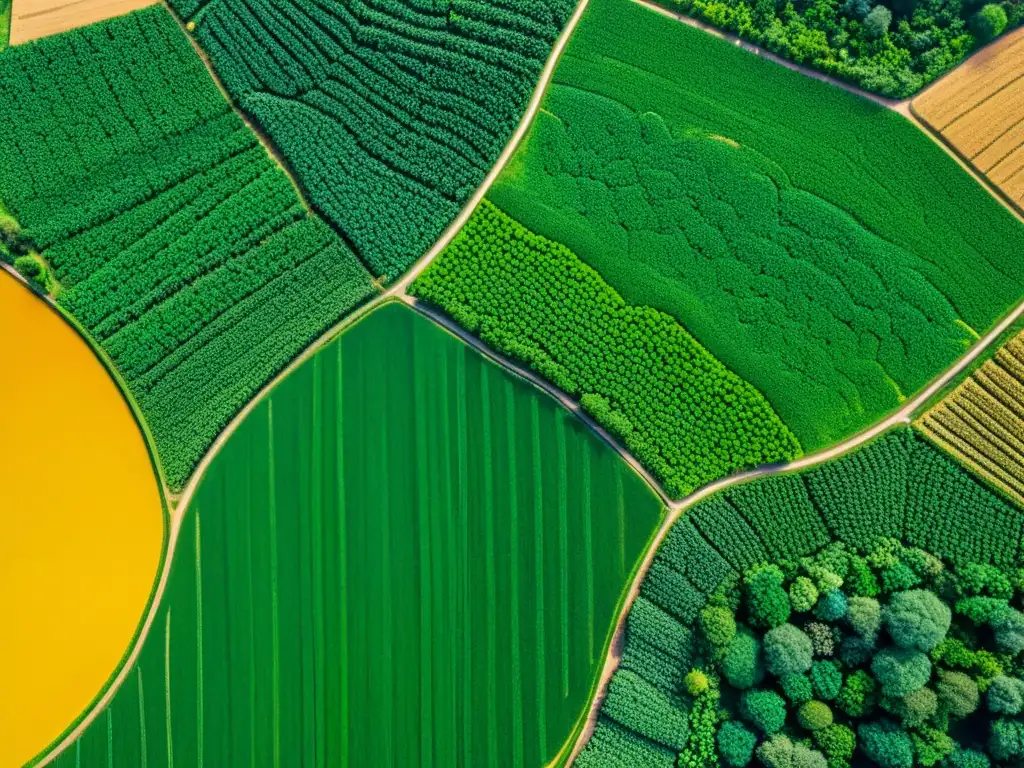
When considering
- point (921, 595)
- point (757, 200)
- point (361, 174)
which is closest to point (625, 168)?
point (757, 200)

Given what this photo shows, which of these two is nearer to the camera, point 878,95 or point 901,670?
point 901,670

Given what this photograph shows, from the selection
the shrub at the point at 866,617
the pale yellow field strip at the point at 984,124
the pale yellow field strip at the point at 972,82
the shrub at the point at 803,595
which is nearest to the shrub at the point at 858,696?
the shrub at the point at 866,617

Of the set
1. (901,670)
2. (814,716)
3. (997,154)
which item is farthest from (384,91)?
(901,670)

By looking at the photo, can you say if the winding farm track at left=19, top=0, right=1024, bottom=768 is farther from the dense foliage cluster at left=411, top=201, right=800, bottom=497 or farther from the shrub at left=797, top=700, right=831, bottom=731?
the shrub at left=797, top=700, right=831, bottom=731

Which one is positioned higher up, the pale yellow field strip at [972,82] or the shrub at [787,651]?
the pale yellow field strip at [972,82]

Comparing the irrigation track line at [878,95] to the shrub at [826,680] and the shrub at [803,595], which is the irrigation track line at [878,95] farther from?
the shrub at [826,680]

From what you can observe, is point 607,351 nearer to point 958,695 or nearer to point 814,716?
point 814,716
